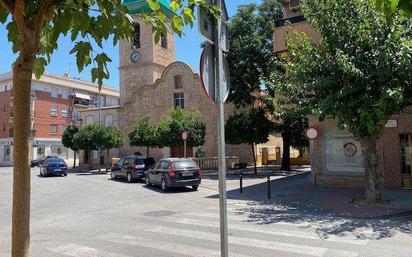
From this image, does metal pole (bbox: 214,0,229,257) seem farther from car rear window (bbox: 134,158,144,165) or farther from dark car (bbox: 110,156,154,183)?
car rear window (bbox: 134,158,144,165)

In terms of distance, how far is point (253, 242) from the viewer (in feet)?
26.8

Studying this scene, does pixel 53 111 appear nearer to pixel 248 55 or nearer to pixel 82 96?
pixel 82 96

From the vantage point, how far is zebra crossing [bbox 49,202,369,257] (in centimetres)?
739

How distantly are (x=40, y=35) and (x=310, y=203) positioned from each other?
12328 millimetres

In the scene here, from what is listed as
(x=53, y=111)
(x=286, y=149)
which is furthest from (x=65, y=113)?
(x=286, y=149)

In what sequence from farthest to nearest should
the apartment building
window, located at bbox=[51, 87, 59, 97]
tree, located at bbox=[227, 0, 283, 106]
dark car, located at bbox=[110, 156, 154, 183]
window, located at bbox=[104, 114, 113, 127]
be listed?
window, located at bbox=[51, 87, 59, 97]
the apartment building
window, located at bbox=[104, 114, 113, 127]
tree, located at bbox=[227, 0, 283, 106]
dark car, located at bbox=[110, 156, 154, 183]

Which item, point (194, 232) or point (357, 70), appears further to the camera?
point (357, 70)

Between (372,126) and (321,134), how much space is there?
6359 millimetres

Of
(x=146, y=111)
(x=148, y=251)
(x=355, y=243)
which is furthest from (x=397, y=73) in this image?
(x=146, y=111)

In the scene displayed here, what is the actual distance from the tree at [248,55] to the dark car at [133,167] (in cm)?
798

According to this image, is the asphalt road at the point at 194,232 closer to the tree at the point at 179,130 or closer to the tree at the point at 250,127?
the tree at the point at 250,127

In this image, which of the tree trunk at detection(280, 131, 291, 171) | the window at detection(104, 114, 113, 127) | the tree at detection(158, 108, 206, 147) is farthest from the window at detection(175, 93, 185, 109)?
the tree trunk at detection(280, 131, 291, 171)

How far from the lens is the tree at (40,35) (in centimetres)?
285

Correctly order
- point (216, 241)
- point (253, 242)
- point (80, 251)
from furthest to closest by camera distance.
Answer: point (216, 241) < point (253, 242) < point (80, 251)
